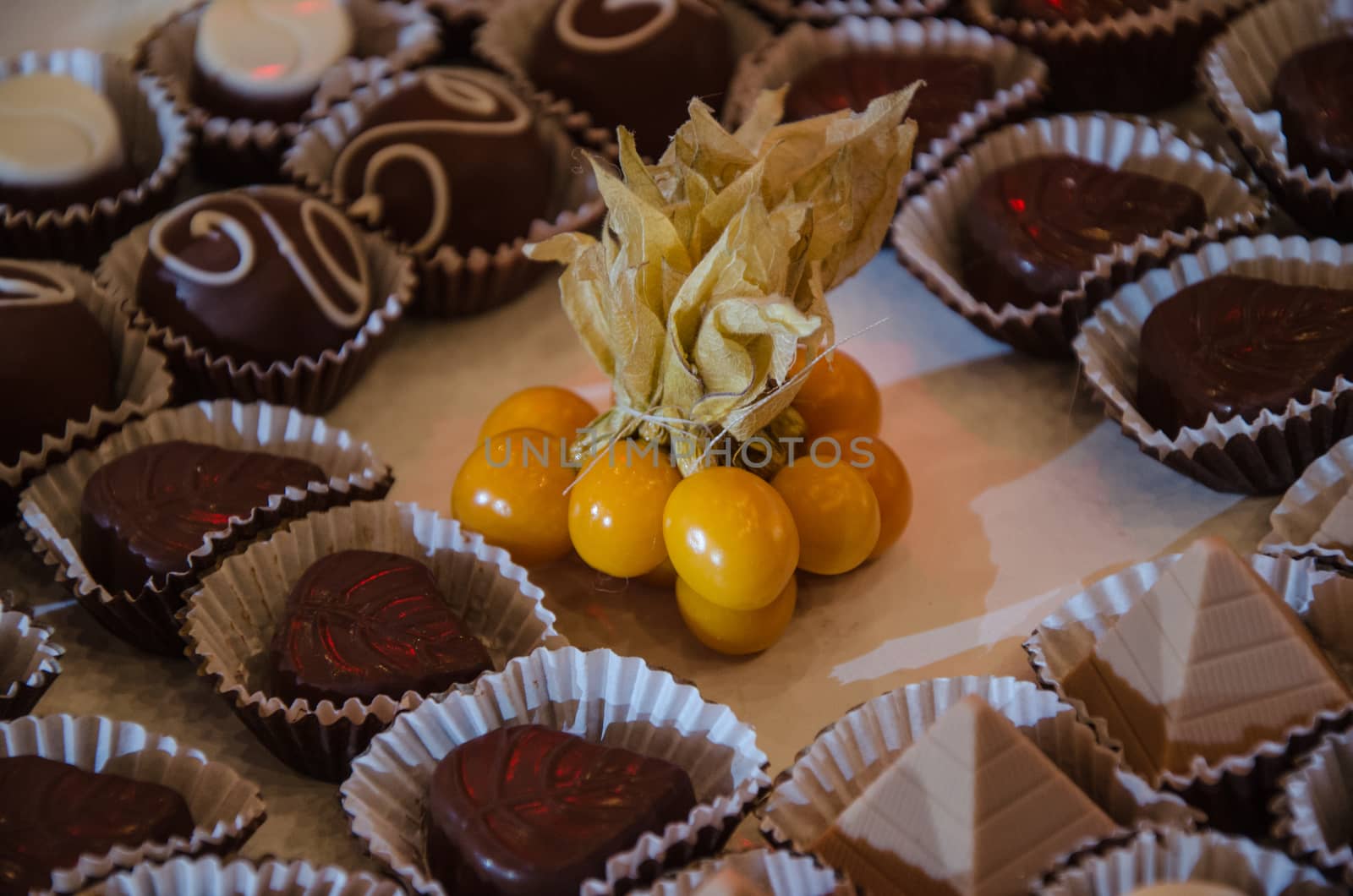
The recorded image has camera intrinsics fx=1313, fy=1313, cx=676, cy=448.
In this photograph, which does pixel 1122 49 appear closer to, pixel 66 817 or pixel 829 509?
pixel 829 509

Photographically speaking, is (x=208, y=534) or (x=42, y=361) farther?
(x=42, y=361)

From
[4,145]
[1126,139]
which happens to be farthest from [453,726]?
[1126,139]

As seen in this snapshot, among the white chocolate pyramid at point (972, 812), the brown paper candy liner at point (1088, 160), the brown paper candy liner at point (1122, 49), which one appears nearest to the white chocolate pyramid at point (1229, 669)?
the white chocolate pyramid at point (972, 812)

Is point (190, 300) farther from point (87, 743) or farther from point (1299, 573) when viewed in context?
point (1299, 573)

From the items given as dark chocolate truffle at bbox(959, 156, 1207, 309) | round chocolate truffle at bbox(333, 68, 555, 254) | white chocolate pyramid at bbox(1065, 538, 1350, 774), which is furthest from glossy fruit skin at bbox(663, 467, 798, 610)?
round chocolate truffle at bbox(333, 68, 555, 254)

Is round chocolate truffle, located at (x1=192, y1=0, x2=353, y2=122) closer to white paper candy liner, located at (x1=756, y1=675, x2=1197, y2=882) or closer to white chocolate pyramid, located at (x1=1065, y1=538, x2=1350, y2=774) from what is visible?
white paper candy liner, located at (x1=756, y1=675, x2=1197, y2=882)

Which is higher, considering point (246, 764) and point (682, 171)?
point (682, 171)

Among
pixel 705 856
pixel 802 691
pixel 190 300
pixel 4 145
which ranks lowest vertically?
pixel 802 691

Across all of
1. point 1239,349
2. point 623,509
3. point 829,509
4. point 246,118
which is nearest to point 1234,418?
point 1239,349
